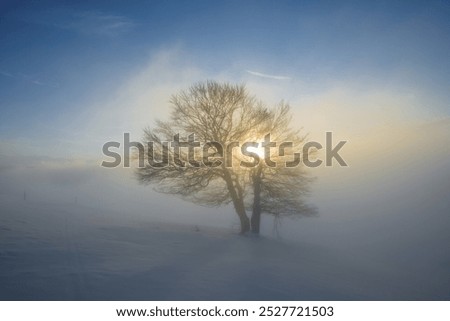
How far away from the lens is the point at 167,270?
8.55m

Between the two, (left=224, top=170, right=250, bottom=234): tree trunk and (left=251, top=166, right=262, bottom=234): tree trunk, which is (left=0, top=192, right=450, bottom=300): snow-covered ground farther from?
(left=251, top=166, right=262, bottom=234): tree trunk

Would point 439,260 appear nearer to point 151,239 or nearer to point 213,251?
point 213,251

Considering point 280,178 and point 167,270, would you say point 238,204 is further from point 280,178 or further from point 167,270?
point 167,270

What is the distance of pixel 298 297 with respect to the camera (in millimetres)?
7715

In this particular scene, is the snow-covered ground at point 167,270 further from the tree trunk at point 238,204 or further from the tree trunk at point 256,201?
the tree trunk at point 256,201

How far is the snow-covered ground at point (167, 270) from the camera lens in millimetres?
6938

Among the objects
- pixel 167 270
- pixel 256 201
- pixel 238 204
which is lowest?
pixel 167 270

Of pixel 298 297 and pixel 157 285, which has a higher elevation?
pixel 157 285

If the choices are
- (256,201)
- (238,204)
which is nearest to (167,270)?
(238,204)

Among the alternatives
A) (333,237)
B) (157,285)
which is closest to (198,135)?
(157,285)

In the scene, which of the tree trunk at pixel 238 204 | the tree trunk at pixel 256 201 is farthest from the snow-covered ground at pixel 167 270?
the tree trunk at pixel 256 201

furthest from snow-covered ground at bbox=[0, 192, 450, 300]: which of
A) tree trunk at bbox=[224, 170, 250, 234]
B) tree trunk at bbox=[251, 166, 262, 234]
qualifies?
tree trunk at bbox=[251, 166, 262, 234]

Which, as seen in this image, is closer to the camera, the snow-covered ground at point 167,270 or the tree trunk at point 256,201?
the snow-covered ground at point 167,270
